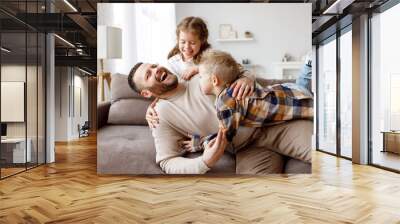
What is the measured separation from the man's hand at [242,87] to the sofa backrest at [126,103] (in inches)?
5.6

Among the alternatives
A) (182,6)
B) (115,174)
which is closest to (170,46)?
(182,6)

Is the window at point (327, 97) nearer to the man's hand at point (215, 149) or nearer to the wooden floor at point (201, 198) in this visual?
the wooden floor at point (201, 198)

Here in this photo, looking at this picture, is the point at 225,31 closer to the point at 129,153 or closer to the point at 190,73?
the point at 190,73

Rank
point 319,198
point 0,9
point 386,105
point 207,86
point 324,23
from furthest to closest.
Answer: point 324,23 < point 386,105 < point 0,9 < point 207,86 < point 319,198

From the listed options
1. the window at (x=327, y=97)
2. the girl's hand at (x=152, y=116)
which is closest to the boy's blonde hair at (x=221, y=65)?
the girl's hand at (x=152, y=116)

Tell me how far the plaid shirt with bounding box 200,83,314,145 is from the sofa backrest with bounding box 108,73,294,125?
14cm

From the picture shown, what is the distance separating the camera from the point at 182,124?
504cm

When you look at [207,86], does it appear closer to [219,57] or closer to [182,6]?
[219,57]

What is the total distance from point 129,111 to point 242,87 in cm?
141

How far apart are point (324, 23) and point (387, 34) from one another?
1.36 metres

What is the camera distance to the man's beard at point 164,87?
506 cm

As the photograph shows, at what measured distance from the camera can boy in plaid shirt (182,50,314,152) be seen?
16.3ft

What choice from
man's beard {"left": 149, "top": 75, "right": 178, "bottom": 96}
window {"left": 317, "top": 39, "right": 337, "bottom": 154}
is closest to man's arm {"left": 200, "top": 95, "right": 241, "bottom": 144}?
man's beard {"left": 149, "top": 75, "right": 178, "bottom": 96}

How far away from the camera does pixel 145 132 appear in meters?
5.14
